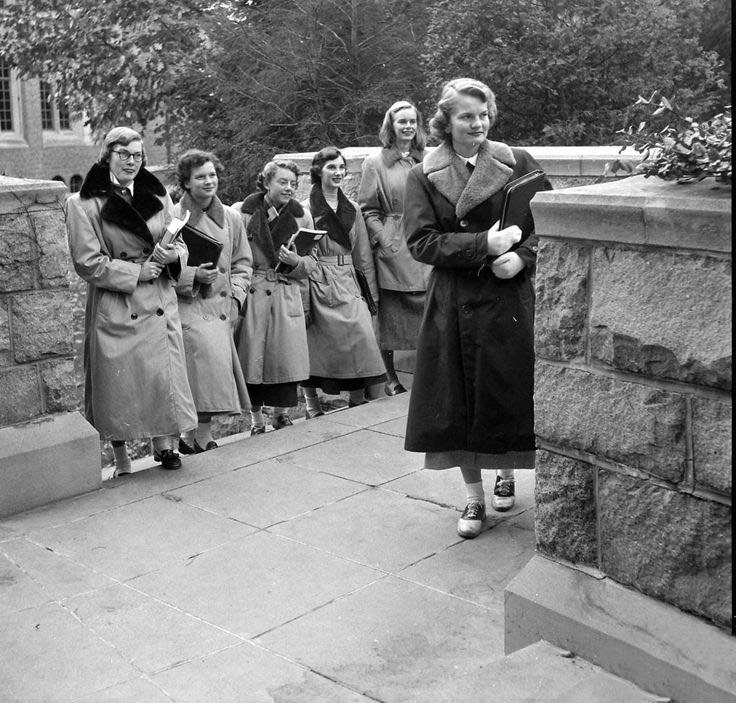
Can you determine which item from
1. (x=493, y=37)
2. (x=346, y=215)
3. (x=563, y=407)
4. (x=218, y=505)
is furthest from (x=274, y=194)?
(x=493, y=37)

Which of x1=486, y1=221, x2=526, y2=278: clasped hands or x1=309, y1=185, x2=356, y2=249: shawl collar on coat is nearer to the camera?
x1=486, y1=221, x2=526, y2=278: clasped hands

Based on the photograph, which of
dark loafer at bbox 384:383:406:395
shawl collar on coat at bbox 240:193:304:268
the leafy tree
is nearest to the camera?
shawl collar on coat at bbox 240:193:304:268

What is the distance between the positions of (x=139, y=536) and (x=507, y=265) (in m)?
2.10

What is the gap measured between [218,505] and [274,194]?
2585mm

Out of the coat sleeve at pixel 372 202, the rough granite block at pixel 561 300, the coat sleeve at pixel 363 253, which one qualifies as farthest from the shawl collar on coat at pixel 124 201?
the rough granite block at pixel 561 300

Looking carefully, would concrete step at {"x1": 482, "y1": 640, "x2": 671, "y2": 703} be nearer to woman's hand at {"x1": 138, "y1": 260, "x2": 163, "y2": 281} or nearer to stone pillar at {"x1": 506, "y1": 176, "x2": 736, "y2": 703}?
stone pillar at {"x1": 506, "y1": 176, "x2": 736, "y2": 703}

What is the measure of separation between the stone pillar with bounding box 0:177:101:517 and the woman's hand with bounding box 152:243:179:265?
1.72ft

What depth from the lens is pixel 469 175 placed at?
17.4ft

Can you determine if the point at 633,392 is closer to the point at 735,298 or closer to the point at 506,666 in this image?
the point at 735,298

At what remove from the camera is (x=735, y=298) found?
2971 mm

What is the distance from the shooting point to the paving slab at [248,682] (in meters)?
3.86

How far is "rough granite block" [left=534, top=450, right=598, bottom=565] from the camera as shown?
356 centimetres

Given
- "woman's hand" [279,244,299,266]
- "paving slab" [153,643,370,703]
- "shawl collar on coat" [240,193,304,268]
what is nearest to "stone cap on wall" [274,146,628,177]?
"shawl collar on coat" [240,193,304,268]

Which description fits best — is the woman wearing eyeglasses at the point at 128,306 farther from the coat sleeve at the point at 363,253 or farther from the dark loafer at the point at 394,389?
the dark loafer at the point at 394,389
